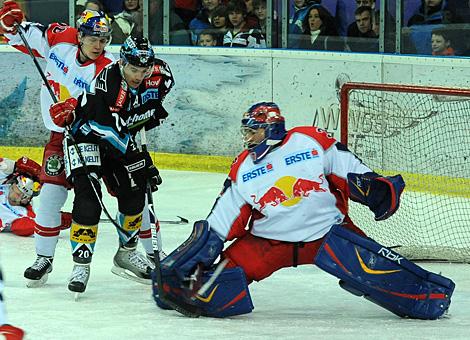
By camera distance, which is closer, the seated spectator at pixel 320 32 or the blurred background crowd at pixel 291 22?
the blurred background crowd at pixel 291 22

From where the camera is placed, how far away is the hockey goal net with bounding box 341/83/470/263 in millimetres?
6930

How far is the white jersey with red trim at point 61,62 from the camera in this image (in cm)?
598

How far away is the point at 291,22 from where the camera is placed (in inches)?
356

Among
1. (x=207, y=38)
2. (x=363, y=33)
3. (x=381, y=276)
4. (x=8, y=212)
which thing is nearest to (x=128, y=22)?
(x=207, y=38)

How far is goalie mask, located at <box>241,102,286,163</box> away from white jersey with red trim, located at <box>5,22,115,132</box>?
1033 mm

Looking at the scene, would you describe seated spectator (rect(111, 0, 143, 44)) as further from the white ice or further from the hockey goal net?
the white ice

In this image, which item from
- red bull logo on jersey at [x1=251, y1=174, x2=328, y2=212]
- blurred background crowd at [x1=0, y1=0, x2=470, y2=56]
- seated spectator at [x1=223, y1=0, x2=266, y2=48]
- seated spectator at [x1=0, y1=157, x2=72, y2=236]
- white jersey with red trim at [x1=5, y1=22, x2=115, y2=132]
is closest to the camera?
red bull logo on jersey at [x1=251, y1=174, x2=328, y2=212]

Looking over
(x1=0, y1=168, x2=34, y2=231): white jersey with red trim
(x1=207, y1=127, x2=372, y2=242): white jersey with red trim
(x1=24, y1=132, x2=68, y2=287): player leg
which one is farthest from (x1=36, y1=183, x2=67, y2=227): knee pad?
(x1=0, y1=168, x2=34, y2=231): white jersey with red trim

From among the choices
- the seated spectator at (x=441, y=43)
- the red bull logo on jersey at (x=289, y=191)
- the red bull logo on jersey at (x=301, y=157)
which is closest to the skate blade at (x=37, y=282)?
the red bull logo on jersey at (x=289, y=191)

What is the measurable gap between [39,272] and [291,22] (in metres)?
3.83

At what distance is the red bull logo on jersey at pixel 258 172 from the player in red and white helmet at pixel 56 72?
104 cm

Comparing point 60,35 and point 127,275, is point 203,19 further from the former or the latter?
point 127,275

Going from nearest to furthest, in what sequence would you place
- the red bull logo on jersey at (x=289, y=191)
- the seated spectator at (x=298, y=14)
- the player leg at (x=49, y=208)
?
the red bull logo on jersey at (x=289, y=191) → the player leg at (x=49, y=208) → the seated spectator at (x=298, y=14)

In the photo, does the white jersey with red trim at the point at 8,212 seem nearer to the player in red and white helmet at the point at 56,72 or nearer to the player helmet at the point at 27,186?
the player helmet at the point at 27,186
